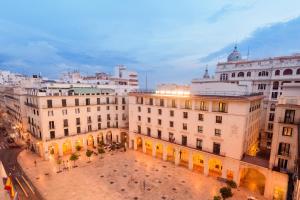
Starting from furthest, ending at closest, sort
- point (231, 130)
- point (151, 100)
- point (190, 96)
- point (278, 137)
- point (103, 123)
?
point (103, 123), point (151, 100), point (190, 96), point (231, 130), point (278, 137)

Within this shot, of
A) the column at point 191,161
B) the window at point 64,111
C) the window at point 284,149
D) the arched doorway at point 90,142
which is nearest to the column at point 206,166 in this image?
the column at point 191,161

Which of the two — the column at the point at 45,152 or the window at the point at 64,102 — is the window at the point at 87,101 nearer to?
the window at the point at 64,102

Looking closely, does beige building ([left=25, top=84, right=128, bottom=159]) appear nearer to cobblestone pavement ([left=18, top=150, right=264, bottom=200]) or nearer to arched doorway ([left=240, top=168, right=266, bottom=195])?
cobblestone pavement ([left=18, top=150, right=264, bottom=200])

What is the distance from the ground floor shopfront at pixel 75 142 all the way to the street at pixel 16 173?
5.27m

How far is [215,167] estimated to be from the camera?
37531 mm

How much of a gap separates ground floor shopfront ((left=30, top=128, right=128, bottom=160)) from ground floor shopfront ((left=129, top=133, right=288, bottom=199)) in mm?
11146

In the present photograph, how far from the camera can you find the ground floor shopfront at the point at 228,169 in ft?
88.0

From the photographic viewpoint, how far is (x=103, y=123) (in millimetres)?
53688

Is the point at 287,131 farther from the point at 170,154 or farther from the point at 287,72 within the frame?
the point at 287,72

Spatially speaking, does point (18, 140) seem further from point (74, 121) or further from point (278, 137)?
point (278, 137)

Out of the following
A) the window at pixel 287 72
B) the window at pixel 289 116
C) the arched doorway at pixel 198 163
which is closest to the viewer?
the window at pixel 289 116

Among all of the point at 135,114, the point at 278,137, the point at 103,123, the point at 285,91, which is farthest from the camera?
the point at 103,123

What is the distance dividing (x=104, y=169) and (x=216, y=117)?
28.2m

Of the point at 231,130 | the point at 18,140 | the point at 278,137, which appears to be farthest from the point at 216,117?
the point at 18,140
